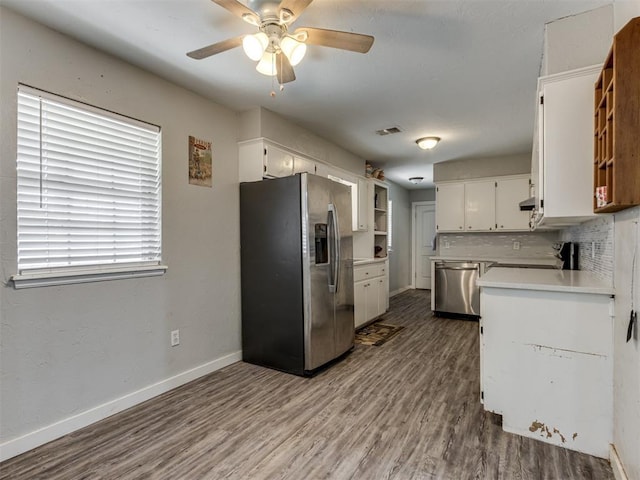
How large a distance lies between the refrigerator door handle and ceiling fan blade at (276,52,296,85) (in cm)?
132

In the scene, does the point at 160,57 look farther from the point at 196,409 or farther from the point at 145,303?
the point at 196,409

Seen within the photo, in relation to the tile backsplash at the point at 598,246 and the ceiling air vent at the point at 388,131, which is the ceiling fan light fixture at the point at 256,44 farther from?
the ceiling air vent at the point at 388,131

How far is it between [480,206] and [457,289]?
134cm

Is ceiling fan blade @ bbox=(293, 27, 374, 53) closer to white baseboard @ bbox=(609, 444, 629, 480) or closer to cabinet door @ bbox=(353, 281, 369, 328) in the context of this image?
white baseboard @ bbox=(609, 444, 629, 480)

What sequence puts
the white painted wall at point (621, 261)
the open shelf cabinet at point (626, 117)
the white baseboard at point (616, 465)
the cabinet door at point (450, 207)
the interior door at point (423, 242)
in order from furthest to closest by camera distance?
the interior door at point (423, 242)
the cabinet door at point (450, 207)
the white baseboard at point (616, 465)
the white painted wall at point (621, 261)
the open shelf cabinet at point (626, 117)

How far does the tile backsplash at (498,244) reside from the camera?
4.99 m

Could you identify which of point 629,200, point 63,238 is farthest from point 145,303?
point 629,200

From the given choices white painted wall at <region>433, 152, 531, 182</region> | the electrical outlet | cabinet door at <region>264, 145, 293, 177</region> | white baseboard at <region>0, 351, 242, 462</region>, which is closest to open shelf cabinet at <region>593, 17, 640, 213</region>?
cabinet door at <region>264, 145, 293, 177</region>

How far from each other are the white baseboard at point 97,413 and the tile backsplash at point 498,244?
4.13 metres

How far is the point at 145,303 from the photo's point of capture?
2539 millimetres

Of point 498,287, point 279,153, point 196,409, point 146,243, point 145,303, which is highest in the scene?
point 279,153

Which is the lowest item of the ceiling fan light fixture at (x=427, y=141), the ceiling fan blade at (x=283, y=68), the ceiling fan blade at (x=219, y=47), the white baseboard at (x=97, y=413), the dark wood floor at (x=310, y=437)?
the dark wood floor at (x=310, y=437)

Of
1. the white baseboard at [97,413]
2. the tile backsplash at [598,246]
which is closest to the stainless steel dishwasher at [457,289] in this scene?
the tile backsplash at [598,246]

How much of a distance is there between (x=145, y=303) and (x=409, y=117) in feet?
9.78
